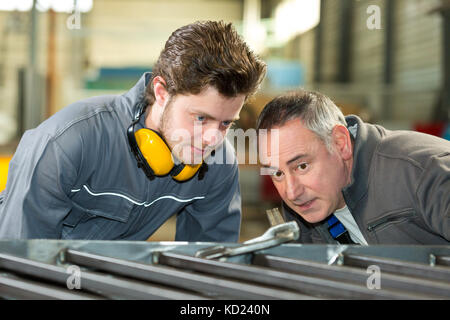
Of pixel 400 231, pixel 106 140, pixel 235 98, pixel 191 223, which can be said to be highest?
pixel 235 98

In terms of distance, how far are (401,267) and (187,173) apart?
99 centimetres

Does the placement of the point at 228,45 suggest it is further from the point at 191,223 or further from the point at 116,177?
the point at 191,223

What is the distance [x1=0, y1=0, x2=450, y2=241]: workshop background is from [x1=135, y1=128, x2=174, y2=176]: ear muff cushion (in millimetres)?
457

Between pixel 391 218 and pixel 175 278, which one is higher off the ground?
pixel 175 278

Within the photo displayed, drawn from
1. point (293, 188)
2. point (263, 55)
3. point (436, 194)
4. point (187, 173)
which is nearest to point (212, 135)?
point (187, 173)

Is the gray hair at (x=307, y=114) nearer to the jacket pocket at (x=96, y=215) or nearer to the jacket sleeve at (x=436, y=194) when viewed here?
→ the jacket sleeve at (x=436, y=194)

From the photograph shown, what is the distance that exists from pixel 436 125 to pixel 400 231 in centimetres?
381

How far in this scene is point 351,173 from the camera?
1.54 m

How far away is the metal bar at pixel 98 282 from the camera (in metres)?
Result: 0.57

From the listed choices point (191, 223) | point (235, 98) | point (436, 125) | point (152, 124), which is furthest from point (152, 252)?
point (436, 125)

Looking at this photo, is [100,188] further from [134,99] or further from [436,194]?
[436,194]

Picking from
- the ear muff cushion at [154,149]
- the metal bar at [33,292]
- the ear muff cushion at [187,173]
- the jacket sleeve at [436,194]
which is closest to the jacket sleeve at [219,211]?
the ear muff cushion at [187,173]

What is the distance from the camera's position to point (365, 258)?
0.71m

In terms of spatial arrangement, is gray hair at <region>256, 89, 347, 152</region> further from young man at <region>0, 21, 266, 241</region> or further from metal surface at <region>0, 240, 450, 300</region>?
metal surface at <region>0, 240, 450, 300</region>
